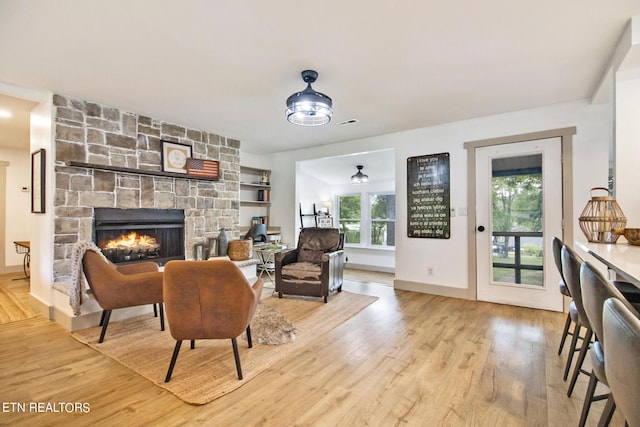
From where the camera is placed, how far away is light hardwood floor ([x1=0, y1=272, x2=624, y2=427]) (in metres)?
1.76

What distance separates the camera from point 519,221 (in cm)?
392

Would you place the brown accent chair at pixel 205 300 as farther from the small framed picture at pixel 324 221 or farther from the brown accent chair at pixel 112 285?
the small framed picture at pixel 324 221

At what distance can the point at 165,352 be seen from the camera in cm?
255

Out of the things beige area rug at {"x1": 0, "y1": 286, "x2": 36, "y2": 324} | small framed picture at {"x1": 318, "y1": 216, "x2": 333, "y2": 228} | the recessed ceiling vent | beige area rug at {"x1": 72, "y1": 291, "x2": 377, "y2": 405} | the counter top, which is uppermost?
the recessed ceiling vent

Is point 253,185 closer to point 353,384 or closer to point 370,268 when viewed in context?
point 370,268

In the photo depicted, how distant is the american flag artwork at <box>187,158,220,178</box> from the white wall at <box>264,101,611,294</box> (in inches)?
73.0

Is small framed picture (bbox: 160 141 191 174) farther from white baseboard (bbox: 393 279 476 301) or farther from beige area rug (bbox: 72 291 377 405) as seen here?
white baseboard (bbox: 393 279 476 301)

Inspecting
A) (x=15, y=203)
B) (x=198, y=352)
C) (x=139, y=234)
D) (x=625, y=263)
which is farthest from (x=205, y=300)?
(x=15, y=203)

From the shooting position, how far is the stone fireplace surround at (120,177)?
3445mm

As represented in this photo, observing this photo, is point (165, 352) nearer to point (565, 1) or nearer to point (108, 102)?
point (108, 102)

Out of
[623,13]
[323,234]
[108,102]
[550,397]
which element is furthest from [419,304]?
[108,102]

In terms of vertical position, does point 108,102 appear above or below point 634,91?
above

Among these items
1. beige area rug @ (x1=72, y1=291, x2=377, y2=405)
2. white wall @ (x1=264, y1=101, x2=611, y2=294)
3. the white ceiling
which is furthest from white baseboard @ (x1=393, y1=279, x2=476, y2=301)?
the white ceiling

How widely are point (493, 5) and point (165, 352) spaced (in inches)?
138
